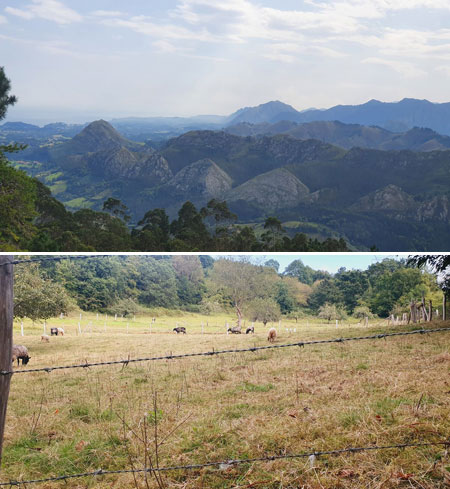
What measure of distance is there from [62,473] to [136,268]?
71.3 inches

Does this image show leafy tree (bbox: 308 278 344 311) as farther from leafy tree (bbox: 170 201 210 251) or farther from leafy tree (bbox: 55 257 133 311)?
leafy tree (bbox: 170 201 210 251)

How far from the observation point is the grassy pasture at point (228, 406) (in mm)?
3084

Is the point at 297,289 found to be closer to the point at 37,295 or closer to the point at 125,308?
the point at 125,308

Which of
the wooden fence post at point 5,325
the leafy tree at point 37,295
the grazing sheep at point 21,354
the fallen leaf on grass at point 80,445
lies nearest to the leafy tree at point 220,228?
the grazing sheep at point 21,354

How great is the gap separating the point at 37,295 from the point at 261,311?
2115 mm

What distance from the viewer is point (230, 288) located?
15.0ft

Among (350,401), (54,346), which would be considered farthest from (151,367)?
(350,401)

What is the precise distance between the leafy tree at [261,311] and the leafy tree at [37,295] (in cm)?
173

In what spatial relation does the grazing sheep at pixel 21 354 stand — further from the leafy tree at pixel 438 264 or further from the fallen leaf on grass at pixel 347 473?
the leafy tree at pixel 438 264

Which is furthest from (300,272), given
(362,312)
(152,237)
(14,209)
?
(152,237)

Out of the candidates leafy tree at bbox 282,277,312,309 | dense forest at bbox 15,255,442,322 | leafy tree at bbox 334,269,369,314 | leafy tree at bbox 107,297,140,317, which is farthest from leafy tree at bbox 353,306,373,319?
leafy tree at bbox 107,297,140,317

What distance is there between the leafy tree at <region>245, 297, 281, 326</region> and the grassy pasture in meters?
0.14

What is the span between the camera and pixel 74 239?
1287 inches

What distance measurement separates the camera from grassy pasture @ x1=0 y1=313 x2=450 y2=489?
3.08m
